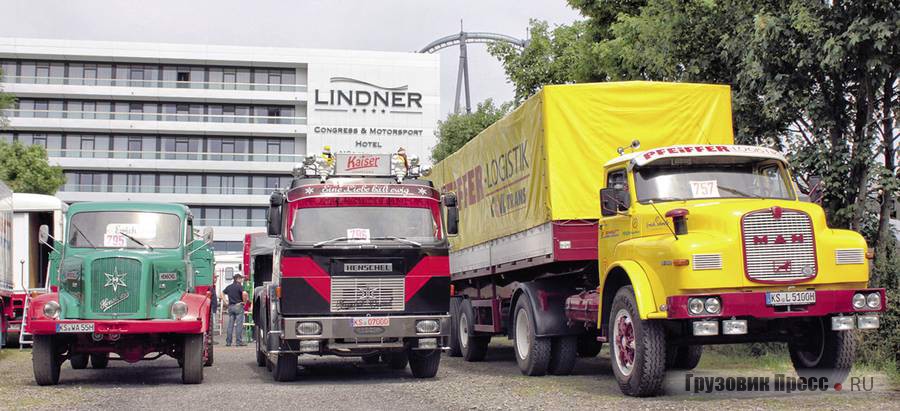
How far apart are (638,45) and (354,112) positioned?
2238 inches

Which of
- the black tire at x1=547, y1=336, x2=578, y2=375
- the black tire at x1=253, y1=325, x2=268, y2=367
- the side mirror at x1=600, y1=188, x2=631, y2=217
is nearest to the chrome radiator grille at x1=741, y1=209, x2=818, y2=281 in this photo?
the side mirror at x1=600, y1=188, x2=631, y2=217

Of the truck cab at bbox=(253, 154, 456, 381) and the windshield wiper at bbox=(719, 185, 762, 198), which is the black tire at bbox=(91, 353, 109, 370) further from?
the windshield wiper at bbox=(719, 185, 762, 198)

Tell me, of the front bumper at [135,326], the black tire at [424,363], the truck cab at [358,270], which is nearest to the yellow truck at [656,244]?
the black tire at [424,363]

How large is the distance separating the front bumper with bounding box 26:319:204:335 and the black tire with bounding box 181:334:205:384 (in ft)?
0.99

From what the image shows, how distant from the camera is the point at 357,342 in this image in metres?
13.1

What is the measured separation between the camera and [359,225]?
44.1ft

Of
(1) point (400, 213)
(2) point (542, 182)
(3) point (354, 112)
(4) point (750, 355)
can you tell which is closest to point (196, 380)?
(1) point (400, 213)

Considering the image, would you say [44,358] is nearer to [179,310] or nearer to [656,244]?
[179,310]

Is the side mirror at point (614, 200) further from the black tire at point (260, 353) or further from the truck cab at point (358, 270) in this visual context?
the black tire at point (260, 353)

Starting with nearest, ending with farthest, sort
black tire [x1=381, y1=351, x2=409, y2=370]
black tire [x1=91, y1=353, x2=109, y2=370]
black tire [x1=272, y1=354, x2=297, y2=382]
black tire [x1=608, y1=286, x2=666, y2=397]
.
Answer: black tire [x1=608, y1=286, x2=666, y2=397] → black tire [x1=272, y1=354, x2=297, y2=382] → black tire [x1=381, y1=351, x2=409, y2=370] → black tire [x1=91, y1=353, x2=109, y2=370]

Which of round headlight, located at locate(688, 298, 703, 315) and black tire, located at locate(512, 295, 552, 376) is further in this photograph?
black tire, located at locate(512, 295, 552, 376)

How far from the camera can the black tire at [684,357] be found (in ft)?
47.7

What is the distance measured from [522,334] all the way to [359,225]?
119 inches

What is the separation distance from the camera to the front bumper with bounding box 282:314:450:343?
42.4ft
